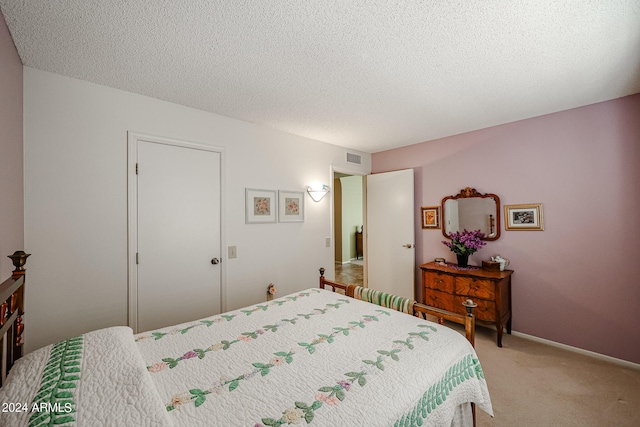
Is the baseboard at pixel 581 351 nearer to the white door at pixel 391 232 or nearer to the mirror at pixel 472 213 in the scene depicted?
the mirror at pixel 472 213

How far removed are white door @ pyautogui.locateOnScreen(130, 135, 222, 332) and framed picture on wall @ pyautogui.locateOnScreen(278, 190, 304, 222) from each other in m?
0.77

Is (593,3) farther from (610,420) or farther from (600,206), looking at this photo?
(610,420)

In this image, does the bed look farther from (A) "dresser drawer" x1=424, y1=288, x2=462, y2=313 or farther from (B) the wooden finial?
(A) "dresser drawer" x1=424, y1=288, x2=462, y2=313

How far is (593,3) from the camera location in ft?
4.44

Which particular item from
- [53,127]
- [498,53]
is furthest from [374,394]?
[53,127]

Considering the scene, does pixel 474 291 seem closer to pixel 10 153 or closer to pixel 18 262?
pixel 18 262

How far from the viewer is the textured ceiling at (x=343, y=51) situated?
1391mm

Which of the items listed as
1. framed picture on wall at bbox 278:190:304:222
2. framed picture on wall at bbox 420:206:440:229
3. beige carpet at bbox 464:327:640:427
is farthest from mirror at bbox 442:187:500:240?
framed picture on wall at bbox 278:190:304:222

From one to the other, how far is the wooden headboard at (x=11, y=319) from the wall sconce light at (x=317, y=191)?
267 cm

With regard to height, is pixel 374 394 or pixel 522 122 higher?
pixel 522 122

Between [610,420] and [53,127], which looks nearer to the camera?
[610,420]

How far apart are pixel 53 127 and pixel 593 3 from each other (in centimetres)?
347

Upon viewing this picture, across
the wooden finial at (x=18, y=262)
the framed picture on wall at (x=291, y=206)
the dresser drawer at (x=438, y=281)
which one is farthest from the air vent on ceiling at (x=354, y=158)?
the wooden finial at (x=18, y=262)

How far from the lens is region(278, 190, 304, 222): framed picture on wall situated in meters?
3.27
